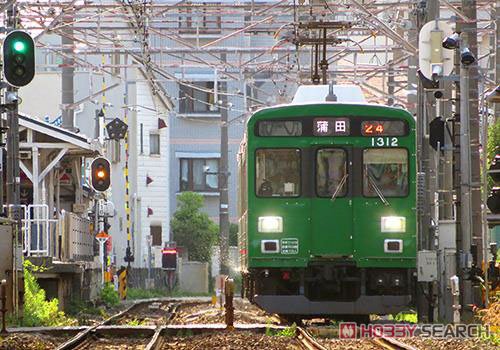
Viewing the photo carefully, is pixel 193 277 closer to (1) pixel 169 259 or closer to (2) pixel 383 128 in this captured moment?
(1) pixel 169 259

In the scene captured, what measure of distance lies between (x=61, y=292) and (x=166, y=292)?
59.5ft

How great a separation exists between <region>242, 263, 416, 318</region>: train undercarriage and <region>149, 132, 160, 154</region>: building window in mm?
38315

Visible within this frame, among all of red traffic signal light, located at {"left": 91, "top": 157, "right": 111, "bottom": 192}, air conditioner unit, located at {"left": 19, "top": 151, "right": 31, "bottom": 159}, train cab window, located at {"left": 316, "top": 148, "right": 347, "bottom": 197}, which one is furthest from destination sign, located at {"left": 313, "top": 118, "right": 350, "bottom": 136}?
red traffic signal light, located at {"left": 91, "top": 157, "right": 111, "bottom": 192}

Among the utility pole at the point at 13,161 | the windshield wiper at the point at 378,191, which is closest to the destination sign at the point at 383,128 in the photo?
the windshield wiper at the point at 378,191

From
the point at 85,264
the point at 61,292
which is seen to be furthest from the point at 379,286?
the point at 85,264

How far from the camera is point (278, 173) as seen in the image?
63.9ft

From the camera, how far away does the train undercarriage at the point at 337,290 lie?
19.2 metres

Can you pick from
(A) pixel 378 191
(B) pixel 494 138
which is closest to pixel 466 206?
(A) pixel 378 191

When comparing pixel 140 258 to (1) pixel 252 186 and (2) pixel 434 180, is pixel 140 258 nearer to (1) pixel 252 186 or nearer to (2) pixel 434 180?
(2) pixel 434 180

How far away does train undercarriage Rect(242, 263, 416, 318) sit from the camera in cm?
1922

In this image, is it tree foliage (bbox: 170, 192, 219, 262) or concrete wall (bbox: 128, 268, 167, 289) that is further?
tree foliage (bbox: 170, 192, 219, 262)

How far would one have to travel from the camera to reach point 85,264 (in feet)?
101

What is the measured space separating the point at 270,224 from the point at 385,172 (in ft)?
5.64

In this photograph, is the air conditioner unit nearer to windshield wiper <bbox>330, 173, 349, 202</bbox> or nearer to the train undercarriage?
the train undercarriage
